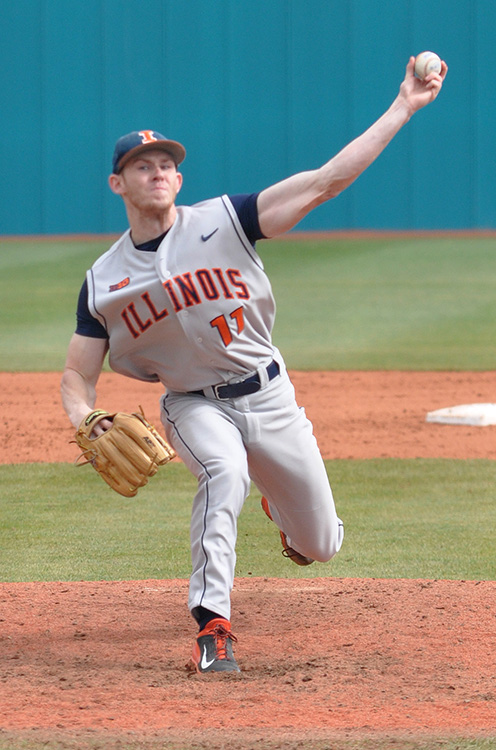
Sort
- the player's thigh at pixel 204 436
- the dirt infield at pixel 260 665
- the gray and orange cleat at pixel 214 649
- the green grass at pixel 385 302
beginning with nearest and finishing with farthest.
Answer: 1. the dirt infield at pixel 260 665
2. the gray and orange cleat at pixel 214 649
3. the player's thigh at pixel 204 436
4. the green grass at pixel 385 302

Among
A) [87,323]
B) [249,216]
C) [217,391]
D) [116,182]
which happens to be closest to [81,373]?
[87,323]

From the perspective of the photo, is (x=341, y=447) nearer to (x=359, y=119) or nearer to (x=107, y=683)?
(x=107, y=683)

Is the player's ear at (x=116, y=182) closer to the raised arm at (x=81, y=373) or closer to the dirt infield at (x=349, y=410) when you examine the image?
the raised arm at (x=81, y=373)

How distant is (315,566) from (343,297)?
1039 cm

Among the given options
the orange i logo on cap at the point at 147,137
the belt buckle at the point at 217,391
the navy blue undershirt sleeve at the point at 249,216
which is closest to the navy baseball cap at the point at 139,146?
the orange i logo on cap at the point at 147,137

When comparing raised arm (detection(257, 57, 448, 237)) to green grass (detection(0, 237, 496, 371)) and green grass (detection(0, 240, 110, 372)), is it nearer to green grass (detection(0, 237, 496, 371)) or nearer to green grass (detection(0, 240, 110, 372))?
green grass (detection(0, 237, 496, 371))

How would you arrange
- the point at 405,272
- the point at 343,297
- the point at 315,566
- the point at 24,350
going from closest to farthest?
the point at 315,566 < the point at 24,350 < the point at 343,297 < the point at 405,272

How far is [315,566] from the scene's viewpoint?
4.92 m

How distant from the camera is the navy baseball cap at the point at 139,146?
351cm

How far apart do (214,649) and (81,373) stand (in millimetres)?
1064

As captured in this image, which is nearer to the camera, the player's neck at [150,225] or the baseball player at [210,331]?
the baseball player at [210,331]

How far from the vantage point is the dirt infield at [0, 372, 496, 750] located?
9.17 ft

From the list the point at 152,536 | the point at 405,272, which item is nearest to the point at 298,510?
the point at 152,536

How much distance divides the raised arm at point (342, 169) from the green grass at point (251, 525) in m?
1.88
